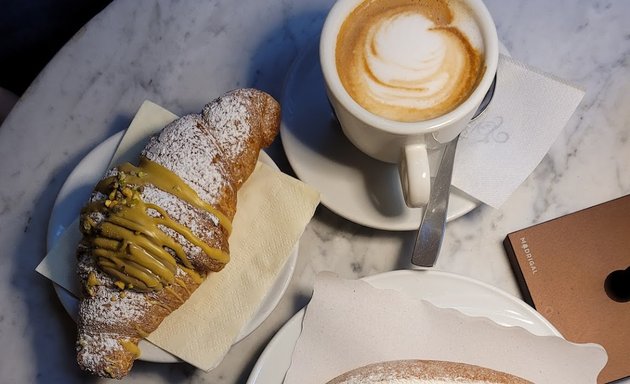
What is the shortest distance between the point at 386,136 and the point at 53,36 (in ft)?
3.56

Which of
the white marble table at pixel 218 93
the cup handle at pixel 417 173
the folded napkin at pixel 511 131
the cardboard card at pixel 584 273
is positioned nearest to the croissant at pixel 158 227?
the white marble table at pixel 218 93

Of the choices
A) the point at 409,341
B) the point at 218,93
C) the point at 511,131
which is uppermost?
the point at 218,93

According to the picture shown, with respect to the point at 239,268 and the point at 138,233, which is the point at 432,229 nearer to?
the point at 239,268

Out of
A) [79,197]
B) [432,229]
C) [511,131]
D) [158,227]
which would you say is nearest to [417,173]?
[432,229]

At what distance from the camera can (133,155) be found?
3.42ft

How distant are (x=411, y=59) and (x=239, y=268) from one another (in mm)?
404

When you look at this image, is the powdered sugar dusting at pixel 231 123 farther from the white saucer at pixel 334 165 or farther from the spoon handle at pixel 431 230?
the spoon handle at pixel 431 230

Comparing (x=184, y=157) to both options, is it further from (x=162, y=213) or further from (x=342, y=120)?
(x=342, y=120)

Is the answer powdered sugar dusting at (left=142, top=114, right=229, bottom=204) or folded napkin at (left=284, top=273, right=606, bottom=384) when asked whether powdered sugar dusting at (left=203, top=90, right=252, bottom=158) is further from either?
folded napkin at (left=284, top=273, right=606, bottom=384)

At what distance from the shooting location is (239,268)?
100 cm

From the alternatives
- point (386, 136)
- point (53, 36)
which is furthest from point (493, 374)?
point (53, 36)

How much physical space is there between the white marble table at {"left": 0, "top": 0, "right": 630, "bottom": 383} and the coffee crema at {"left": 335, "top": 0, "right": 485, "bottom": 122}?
27cm

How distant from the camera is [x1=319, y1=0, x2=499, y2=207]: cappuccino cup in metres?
0.89

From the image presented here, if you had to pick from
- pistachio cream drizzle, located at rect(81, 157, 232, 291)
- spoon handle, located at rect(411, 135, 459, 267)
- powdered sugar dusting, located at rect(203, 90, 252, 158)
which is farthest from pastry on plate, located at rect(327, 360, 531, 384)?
powdered sugar dusting, located at rect(203, 90, 252, 158)
